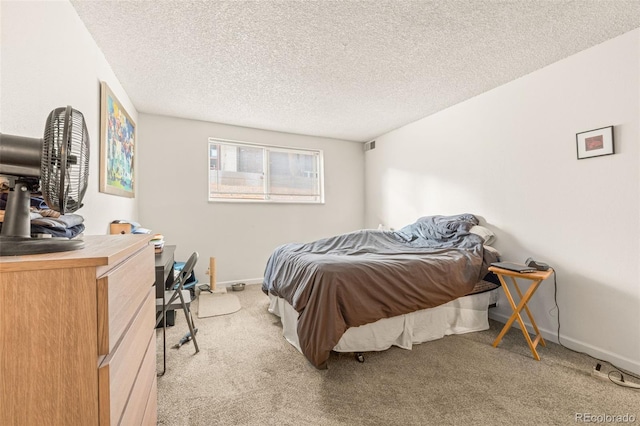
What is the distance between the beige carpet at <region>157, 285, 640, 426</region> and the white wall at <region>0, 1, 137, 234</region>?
138 cm

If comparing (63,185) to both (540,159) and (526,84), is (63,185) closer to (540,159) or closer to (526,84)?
(540,159)

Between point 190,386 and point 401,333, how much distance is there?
5.06 feet

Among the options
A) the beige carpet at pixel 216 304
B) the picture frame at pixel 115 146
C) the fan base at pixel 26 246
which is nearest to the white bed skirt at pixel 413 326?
the beige carpet at pixel 216 304

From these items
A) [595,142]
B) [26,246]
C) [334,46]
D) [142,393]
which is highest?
[334,46]

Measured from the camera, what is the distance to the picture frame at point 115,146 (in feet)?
7.37

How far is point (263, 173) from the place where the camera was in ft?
14.2

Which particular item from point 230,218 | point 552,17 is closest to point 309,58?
point 552,17

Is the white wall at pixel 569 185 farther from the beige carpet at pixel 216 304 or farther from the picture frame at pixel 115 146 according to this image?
the picture frame at pixel 115 146

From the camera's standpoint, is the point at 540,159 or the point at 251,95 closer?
the point at 540,159

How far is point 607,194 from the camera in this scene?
208 centimetres

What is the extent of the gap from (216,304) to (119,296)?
274 centimetres

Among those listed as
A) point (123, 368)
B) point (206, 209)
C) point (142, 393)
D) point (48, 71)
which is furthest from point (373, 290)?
point (206, 209)

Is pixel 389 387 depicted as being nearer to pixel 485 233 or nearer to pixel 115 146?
pixel 485 233

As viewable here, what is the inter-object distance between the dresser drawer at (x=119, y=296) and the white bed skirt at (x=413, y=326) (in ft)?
4.77
